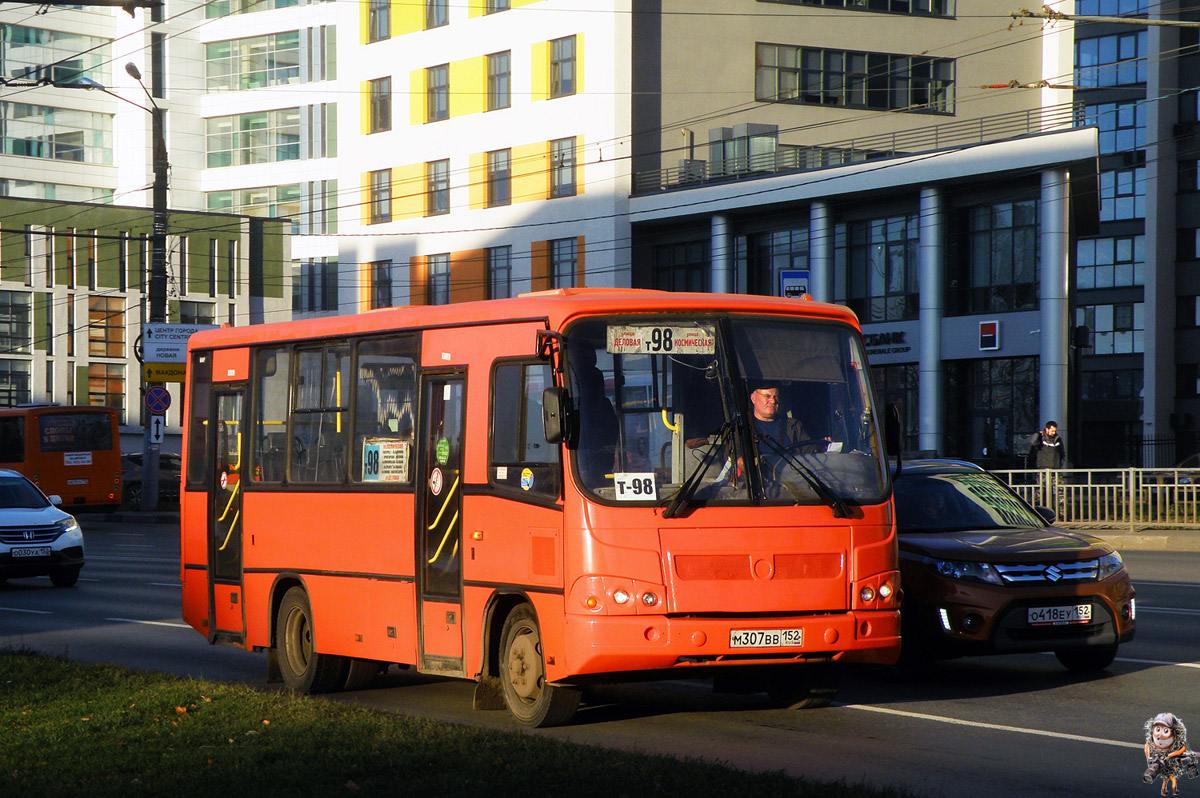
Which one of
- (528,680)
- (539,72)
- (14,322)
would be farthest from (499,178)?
(528,680)

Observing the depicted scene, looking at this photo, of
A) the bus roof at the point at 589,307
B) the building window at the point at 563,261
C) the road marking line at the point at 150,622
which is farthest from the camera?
the building window at the point at 563,261

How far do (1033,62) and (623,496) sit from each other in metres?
53.2

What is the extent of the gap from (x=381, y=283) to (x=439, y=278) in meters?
3.78

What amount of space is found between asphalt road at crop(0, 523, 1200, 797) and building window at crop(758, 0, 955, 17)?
4187cm

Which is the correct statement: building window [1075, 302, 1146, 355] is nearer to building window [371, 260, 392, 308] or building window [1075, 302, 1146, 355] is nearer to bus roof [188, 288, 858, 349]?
building window [371, 260, 392, 308]

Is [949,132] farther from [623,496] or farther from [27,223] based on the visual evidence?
[623,496]

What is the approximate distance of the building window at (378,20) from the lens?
205 ft

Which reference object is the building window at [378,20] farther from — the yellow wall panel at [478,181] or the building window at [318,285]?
the building window at [318,285]

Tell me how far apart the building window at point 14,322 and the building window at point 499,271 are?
24035 millimetres

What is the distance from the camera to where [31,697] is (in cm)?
1079

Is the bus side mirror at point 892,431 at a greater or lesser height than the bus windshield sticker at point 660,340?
lesser

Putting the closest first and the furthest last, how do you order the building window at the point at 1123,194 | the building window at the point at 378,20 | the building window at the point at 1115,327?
the building window at the point at 378,20
the building window at the point at 1115,327
the building window at the point at 1123,194

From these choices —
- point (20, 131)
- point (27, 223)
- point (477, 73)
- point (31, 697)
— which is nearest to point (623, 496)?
point (31, 697)

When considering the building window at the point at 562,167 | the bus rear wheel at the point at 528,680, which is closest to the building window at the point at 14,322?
the building window at the point at 562,167
